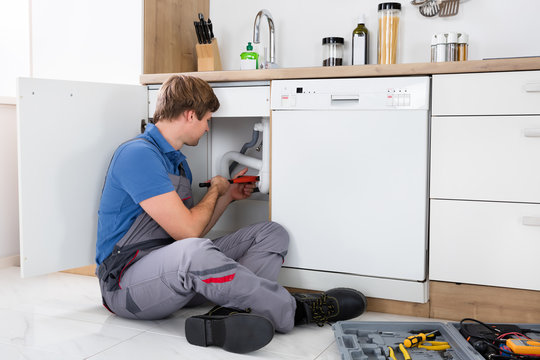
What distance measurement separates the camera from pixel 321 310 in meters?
1.69

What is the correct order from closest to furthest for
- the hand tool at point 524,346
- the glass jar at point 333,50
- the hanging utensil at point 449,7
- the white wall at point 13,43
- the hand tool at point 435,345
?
the hand tool at point 524,346, the hand tool at point 435,345, the hanging utensil at point 449,7, the glass jar at point 333,50, the white wall at point 13,43

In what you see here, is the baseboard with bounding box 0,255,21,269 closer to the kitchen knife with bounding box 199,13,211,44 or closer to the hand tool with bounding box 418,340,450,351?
the kitchen knife with bounding box 199,13,211,44

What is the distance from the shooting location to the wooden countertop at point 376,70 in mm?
1636

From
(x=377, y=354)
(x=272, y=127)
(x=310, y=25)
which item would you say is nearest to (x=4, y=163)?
(x=272, y=127)

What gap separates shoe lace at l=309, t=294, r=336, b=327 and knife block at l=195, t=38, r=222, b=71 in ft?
3.91

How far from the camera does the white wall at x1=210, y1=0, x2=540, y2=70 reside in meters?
2.09

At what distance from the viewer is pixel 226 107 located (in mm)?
2025

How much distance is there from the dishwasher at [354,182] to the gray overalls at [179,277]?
0.18 metres

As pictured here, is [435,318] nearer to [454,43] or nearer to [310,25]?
[454,43]

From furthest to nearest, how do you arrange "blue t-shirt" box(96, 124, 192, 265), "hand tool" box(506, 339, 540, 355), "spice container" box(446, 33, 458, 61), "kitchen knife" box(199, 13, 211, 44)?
"kitchen knife" box(199, 13, 211, 44)
"spice container" box(446, 33, 458, 61)
"blue t-shirt" box(96, 124, 192, 265)
"hand tool" box(506, 339, 540, 355)

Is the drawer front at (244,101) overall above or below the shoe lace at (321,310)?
above

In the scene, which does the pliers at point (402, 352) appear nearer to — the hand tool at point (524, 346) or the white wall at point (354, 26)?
the hand tool at point (524, 346)

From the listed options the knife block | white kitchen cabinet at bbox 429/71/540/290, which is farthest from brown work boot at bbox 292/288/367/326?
the knife block

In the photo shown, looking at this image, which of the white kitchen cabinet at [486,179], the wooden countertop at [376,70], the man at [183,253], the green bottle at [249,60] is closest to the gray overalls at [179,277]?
the man at [183,253]
